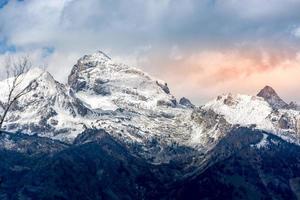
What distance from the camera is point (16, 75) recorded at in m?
93.8

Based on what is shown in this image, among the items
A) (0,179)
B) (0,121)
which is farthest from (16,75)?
(0,179)

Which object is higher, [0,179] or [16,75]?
[16,75]

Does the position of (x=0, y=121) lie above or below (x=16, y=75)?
below

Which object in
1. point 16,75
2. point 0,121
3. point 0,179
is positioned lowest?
point 0,179

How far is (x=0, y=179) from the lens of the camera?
88500mm

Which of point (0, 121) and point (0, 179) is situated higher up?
point (0, 121)

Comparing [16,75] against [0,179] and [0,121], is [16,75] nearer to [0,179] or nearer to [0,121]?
[0,121]

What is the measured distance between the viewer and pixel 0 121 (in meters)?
88.4

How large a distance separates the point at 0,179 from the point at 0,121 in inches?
303

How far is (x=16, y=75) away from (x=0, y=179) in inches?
590

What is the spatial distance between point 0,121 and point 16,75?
8.31 meters
